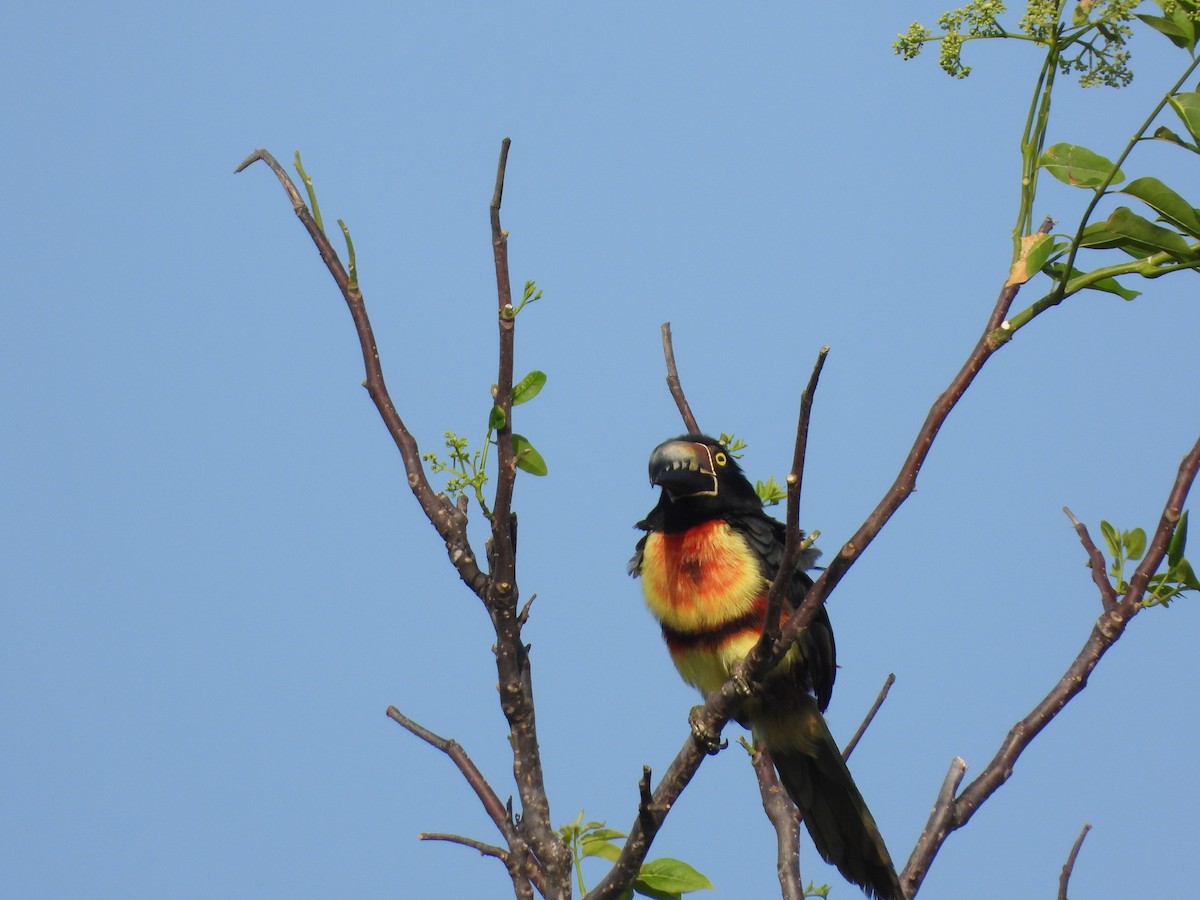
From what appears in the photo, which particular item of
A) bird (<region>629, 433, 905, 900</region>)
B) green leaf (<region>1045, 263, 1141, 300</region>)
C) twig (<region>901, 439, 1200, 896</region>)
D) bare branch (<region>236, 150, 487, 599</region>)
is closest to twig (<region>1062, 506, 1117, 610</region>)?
twig (<region>901, 439, 1200, 896</region>)

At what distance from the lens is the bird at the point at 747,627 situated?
15.7ft

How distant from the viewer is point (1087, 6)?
291 centimetres

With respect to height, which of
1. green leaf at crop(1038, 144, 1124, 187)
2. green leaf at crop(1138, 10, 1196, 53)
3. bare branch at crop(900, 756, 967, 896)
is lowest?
bare branch at crop(900, 756, 967, 896)

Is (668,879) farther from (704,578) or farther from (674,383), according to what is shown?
(674,383)

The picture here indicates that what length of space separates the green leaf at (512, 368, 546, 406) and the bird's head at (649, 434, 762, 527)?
132 cm

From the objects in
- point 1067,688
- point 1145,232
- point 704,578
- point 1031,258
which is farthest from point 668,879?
point 1145,232

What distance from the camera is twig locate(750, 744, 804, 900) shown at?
452cm

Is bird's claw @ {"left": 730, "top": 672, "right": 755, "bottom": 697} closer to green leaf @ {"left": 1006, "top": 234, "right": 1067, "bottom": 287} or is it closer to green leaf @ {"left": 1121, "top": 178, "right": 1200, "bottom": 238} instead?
green leaf @ {"left": 1006, "top": 234, "right": 1067, "bottom": 287}

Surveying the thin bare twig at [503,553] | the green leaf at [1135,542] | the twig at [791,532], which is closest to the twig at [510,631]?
the thin bare twig at [503,553]

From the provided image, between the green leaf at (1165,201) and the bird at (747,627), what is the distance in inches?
78.9

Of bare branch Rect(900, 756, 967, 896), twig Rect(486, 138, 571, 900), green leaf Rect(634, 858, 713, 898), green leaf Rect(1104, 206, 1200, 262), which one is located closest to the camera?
green leaf Rect(1104, 206, 1200, 262)

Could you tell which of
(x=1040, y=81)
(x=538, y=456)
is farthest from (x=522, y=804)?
(x=1040, y=81)

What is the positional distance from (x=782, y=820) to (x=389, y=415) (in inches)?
89.7

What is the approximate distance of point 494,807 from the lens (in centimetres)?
362
